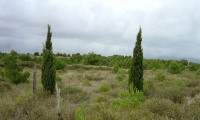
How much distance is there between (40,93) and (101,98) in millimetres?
4112

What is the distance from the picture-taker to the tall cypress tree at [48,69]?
20.7 metres

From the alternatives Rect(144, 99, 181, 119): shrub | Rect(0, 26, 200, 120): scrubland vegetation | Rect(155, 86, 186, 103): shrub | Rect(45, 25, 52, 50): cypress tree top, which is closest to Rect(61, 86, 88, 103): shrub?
Rect(0, 26, 200, 120): scrubland vegetation

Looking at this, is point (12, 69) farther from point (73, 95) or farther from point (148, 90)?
point (148, 90)

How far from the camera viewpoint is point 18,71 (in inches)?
1020

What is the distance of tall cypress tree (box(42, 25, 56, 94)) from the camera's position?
816 inches

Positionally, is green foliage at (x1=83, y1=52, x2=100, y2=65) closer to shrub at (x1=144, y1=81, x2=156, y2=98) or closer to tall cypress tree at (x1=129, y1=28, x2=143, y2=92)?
shrub at (x1=144, y1=81, x2=156, y2=98)

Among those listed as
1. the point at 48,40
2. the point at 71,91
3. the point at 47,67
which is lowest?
the point at 71,91

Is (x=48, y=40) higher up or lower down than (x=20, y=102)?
higher up

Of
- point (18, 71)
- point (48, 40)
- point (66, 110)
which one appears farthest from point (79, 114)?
point (18, 71)

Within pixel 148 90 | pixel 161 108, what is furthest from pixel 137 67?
pixel 161 108

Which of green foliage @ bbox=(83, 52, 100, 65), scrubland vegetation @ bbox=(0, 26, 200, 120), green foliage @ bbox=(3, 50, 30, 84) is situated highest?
green foliage @ bbox=(83, 52, 100, 65)

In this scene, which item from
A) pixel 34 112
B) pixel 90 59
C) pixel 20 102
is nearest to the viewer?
pixel 34 112

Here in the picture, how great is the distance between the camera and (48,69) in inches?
822

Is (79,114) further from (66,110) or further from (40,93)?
(40,93)
